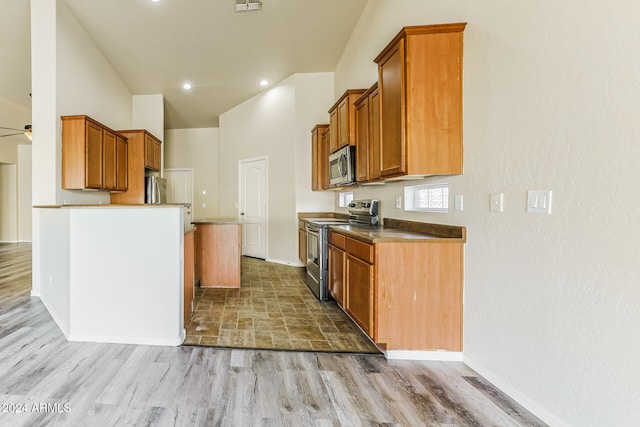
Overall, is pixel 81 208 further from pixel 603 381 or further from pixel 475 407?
pixel 603 381

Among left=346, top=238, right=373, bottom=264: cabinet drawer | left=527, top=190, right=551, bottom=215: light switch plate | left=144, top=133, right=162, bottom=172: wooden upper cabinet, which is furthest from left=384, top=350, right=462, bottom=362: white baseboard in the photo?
left=144, top=133, right=162, bottom=172: wooden upper cabinet

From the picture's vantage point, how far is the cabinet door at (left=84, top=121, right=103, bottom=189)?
12.8 ft

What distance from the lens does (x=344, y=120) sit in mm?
3596

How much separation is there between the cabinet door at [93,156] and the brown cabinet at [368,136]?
11.1 feet

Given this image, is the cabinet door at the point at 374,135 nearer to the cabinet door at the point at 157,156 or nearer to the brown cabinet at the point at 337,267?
the brown cabinet at the point at 337,267

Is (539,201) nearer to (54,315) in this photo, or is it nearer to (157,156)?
(54,315)

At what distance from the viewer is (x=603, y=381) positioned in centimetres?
131

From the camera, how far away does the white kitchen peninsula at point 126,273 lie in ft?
8.03

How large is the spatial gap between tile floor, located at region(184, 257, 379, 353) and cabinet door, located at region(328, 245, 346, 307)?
210 millimetres

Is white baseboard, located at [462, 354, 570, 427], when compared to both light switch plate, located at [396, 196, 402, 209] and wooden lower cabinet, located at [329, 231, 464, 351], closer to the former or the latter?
wooden lower cabinet, located at [329, 231, 464, 351]

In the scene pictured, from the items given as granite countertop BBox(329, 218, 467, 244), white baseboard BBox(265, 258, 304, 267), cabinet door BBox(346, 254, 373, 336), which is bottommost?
white baseboard BBox(265, 258, 304, 267)

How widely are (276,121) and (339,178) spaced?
2.59 meters

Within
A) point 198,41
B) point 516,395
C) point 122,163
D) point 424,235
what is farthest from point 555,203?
point 122,163

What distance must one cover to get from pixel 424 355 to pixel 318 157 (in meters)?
3.41
